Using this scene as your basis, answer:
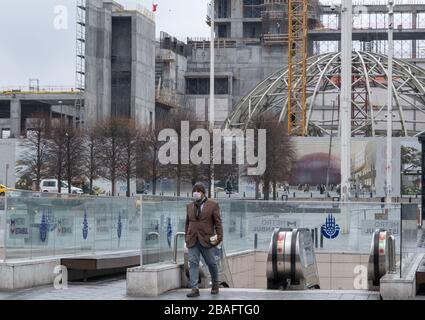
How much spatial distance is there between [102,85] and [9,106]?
42.4 feet

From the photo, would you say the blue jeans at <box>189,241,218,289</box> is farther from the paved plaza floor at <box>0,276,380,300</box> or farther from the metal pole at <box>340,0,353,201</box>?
the metal pole at <box>340,0,353,201</box>

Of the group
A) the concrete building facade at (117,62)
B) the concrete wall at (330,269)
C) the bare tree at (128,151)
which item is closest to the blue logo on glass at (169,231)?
the concrete wall at (330,269)

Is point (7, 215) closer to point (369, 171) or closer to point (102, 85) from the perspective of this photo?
point (369, 171)

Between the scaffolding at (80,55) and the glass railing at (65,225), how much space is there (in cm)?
7543

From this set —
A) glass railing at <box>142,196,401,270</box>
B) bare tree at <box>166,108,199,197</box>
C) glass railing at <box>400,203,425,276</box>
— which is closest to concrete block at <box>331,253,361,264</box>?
glass railing at <box>142,196,401,270</box>

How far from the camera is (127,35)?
10262cm

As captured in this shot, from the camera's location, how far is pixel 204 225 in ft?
52.8

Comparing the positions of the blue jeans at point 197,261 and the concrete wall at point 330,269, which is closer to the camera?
the blue jeans at point 197,261

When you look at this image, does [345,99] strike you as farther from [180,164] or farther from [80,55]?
[80,55]

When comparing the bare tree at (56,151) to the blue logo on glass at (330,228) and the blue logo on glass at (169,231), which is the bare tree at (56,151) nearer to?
the blue logo on glass at (330,228)

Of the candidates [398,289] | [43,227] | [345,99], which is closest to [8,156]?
[345,99]

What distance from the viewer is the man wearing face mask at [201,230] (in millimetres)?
16031

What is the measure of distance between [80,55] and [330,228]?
7575cm
